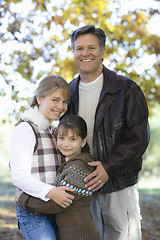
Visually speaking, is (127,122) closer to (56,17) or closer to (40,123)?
(40,123)

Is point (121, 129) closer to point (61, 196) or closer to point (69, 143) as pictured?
point (69, 143)

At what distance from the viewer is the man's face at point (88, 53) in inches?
118

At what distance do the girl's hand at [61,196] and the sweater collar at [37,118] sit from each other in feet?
1.75

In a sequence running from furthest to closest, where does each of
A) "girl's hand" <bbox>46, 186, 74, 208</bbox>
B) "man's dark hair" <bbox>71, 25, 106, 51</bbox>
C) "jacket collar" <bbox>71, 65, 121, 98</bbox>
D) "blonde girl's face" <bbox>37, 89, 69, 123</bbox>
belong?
"man's dark hair" <bbox>71, 25, 106, 51</bbox>, "jacket collar" <bbox>71, 65, 121, 98</bbox>, "blonde girl's face" <bbox>37, 89, 69, 123</bbox>, "girl's hand" <bbox>46, 186, 74, 208</bbox>

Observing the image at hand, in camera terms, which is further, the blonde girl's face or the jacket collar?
the jacket collar

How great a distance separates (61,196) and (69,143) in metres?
0.44

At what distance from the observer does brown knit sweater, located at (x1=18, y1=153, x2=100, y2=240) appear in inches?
90.7

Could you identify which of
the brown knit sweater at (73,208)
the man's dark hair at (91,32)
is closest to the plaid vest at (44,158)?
the brown knit sweater at (73,208)

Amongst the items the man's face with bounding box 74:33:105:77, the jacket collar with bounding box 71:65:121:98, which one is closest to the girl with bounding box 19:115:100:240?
the jacket collar with bounding box 71:65:121:98

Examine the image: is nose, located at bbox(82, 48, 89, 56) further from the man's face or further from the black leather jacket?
the black leather jacket

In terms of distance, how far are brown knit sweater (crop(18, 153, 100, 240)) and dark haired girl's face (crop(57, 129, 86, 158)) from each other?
132 millimetres

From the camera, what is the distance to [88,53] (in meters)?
3.00

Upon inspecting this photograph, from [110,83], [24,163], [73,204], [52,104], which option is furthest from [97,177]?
[110,83]

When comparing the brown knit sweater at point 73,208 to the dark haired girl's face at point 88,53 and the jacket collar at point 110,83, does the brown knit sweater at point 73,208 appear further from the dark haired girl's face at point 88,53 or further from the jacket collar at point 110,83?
the dark haired girl's face at point 88,53
